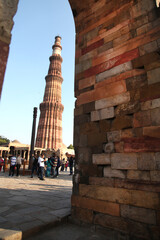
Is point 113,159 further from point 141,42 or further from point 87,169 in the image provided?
point 141,42

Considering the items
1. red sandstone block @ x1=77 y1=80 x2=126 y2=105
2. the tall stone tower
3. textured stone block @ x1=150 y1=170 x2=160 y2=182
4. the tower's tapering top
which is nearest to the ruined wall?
red sandstone block @ x1=77 y1=80 x2=126 y2=105

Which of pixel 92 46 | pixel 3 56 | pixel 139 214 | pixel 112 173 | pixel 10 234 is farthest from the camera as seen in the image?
pixel 92 46

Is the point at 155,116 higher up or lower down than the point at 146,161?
higher up

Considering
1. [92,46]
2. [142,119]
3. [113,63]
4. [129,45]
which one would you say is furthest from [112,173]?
[92,46]

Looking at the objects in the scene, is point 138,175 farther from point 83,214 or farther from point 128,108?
point 83,214

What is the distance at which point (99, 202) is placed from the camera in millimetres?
2531

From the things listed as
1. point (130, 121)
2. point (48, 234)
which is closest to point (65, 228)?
point (48, 234)

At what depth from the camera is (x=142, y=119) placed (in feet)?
7.97

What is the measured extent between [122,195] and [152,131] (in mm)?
1021

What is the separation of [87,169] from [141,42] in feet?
7.73

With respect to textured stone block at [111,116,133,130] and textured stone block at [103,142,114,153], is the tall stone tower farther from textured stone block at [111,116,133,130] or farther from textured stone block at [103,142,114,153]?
textured stone block at [111,116,133,130]

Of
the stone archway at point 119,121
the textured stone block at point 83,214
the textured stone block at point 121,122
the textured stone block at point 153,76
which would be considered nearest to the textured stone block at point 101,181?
the stone archway at point 119,121

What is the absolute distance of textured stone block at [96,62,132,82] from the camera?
2.77 metres

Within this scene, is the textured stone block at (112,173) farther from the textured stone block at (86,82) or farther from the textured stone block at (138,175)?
the textured stone block at (86,82)
